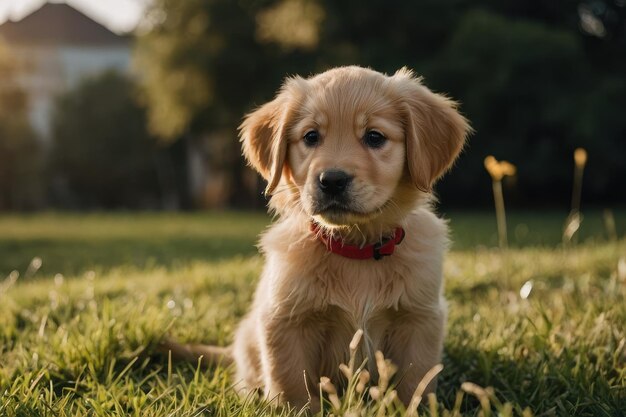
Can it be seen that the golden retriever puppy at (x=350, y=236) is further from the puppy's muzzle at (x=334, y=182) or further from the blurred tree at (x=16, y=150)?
the blurred tree at (x=16, y=150)

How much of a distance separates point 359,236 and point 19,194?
2990cm

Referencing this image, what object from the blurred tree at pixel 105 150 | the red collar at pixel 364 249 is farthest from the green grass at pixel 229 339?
the blurred tree at pixel 105 150

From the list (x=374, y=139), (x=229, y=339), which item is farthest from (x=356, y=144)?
(x=229, y=339)

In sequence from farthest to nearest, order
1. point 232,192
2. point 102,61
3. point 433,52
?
point 102,61
point 232,192
point 433,52

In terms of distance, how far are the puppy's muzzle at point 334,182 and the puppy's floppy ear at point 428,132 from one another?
37 centimetres

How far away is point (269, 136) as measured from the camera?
10.2ft

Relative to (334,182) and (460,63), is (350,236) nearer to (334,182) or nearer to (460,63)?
(334,182)

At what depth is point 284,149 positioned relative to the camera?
2.97m

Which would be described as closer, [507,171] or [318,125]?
[318,125]

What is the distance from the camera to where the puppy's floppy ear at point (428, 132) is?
282 cm

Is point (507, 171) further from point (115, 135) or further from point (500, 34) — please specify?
point (115, 135)

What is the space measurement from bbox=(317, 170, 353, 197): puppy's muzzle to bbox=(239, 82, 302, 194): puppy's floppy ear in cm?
40

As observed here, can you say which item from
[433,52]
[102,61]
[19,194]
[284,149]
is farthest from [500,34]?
[102,61]

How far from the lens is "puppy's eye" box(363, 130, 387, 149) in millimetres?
2785
